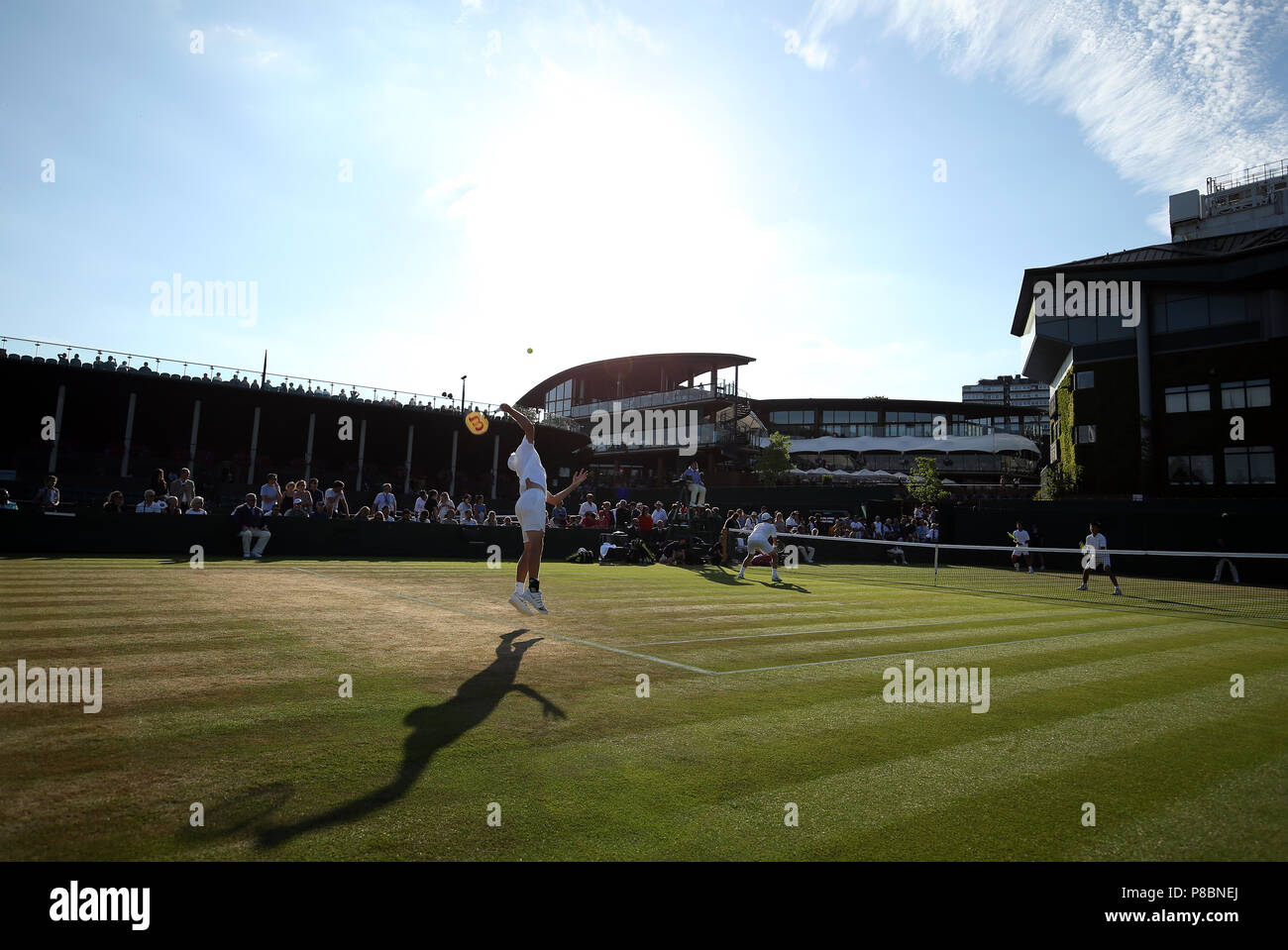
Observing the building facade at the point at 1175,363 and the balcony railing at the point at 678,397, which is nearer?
the building facade at the point at 1175,363

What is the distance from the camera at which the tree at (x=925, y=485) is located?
4159cm

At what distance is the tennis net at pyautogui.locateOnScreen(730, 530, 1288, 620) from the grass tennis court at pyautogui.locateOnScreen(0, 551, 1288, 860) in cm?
851

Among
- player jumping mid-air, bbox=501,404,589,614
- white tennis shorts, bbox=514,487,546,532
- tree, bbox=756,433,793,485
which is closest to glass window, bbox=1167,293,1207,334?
tree, bbox=756,433,793,485

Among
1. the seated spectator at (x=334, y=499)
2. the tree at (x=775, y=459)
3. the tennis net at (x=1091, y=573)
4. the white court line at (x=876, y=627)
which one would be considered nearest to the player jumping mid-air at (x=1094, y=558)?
the tennis net at (x=1091, y=573)

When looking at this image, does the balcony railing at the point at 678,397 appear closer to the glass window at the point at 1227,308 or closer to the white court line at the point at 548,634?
the glass window at the point at 1227,308

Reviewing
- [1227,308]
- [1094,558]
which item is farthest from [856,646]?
[1227,308]

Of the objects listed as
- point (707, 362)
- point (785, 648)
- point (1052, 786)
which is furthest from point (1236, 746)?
point (707, 362)

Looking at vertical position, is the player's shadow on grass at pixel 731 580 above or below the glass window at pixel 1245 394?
below

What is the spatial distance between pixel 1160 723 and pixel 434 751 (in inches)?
209

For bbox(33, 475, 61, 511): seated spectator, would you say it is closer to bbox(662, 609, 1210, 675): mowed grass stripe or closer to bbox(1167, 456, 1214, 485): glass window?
bbox(662, 609, 1210, 675): mowed grass stripe

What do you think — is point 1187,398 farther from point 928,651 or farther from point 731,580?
point 928,651

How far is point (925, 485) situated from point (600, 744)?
43.4 m

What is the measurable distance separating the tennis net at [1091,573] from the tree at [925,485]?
872 cm
